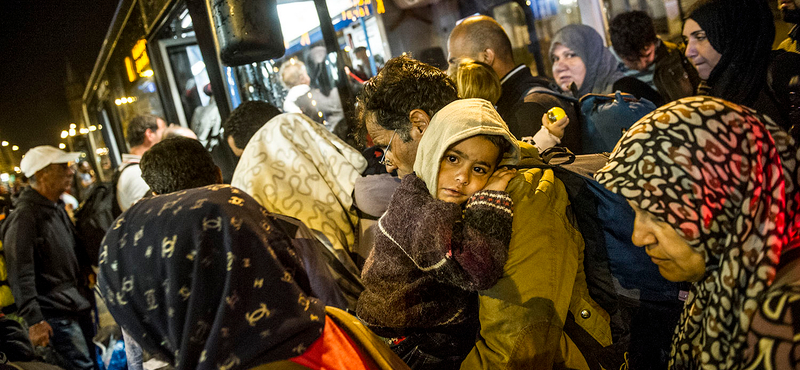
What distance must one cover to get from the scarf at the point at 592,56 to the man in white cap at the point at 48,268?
4968 millimetres

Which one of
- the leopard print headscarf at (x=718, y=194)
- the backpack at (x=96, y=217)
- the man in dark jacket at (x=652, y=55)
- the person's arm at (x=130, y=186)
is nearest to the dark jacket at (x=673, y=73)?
the man in dark jacket at (x=652, y=55)


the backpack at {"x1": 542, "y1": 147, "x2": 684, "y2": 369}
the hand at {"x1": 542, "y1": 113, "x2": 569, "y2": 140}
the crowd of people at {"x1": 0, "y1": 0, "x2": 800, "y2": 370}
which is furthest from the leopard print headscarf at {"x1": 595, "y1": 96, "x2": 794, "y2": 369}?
the hand at {"x1": 542, "y1": 113, "x2": 569, "y2": 140}

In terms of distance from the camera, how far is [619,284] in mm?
1547

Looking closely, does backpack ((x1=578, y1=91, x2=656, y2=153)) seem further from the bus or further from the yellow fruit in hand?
the bus

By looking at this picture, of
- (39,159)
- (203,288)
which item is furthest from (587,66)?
(39,159)

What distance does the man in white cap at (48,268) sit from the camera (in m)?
3.89

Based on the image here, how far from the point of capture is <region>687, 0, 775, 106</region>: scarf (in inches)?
95.5

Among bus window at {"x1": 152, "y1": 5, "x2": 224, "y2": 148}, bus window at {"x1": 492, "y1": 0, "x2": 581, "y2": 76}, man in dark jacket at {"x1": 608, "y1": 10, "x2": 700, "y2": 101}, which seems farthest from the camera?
bus window at {"x1": 152, "y1": 5, "x2": 224, "y2": 148}

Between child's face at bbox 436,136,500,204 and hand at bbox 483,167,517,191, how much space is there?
33 mm

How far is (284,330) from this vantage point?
1.41m

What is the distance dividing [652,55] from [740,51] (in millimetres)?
654

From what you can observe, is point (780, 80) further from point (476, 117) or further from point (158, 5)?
point (158, 5)

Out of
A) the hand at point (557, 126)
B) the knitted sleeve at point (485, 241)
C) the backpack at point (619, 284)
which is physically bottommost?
the backpack at point (619, 284)

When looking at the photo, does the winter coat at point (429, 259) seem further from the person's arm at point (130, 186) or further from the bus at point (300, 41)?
the person's arm at point (130, 186)
